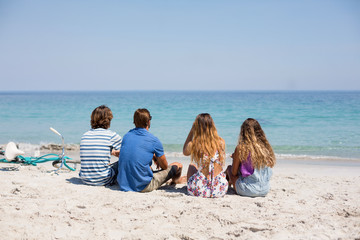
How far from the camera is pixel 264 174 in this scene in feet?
13.8

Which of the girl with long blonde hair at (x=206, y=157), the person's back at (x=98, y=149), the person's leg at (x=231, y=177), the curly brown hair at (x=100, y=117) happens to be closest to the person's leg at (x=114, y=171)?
the person's back at (x=98, y=149)

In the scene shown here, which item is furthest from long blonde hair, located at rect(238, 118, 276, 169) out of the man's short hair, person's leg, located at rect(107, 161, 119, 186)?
person's leg, located at rect(107, 161, 119, 186)

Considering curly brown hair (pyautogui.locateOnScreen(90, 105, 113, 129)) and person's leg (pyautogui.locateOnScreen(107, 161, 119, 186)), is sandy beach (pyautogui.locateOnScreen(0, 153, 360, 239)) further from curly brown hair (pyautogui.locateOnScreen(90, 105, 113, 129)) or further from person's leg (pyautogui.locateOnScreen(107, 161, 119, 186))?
curly brown hair (pyautogui.locateOnScreen(90, 105, 113, 129))

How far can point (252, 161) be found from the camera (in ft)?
13.4

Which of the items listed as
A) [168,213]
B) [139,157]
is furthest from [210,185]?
[139,157]

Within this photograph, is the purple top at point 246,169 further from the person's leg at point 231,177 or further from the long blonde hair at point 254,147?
the person's leg at point 231,177

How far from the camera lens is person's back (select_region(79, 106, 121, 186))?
432 centimetres

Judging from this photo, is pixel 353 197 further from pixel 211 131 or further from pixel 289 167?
pixel 289 167

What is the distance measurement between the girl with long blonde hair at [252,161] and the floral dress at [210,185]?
232 millimetres

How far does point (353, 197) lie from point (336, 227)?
1.35 m

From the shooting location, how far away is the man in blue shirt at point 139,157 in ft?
13.7

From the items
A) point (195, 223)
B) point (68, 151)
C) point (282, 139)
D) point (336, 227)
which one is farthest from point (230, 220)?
point (282, 139)

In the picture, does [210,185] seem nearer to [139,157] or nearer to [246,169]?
[246,169]

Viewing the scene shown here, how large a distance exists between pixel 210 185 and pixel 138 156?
1031mm
